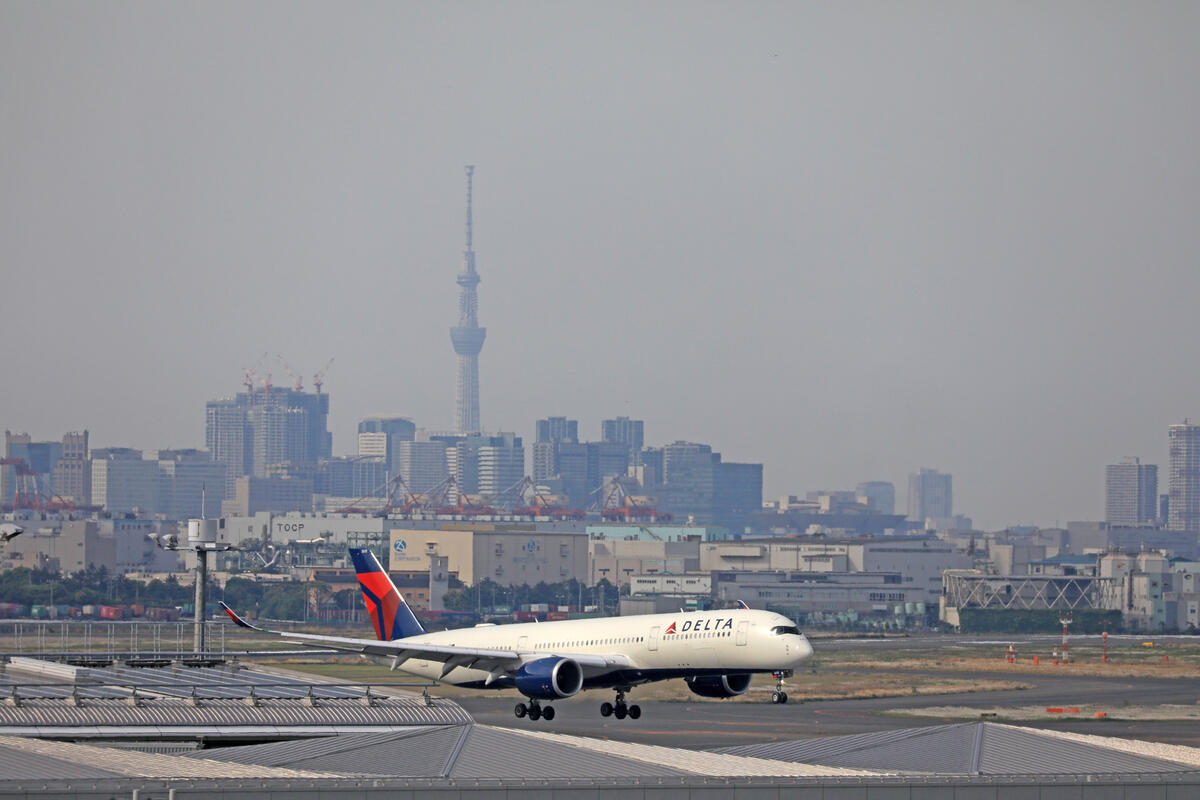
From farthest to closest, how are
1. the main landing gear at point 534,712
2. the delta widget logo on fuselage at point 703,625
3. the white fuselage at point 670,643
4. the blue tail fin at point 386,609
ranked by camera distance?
1. the blue tail fin at point 386,609
2. the main landing gear at point 534,712
3. the delta widget logo on fuselage at point 703,625
4. the white fuselage at point 670,643

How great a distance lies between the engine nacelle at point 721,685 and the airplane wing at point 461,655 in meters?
3.56

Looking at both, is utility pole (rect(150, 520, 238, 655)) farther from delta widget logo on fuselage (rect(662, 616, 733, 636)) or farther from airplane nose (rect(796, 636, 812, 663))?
airplane nose (rect(796, 636, 812, 663))

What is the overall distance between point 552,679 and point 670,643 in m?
5.66

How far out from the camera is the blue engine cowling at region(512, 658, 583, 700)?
81.5 metres

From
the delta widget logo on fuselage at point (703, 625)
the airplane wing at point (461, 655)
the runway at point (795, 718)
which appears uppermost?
the delta widget logo on fuselage at point (703, 625)

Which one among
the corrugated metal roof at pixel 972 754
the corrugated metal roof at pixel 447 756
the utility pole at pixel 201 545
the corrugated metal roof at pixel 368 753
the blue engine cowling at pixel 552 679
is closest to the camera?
the corrugated metal roof at pixel 447 756

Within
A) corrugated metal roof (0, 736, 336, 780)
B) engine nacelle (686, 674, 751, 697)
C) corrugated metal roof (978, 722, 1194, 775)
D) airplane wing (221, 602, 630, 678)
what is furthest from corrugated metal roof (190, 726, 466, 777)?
engine nacelle (686, 674, 751, 697)

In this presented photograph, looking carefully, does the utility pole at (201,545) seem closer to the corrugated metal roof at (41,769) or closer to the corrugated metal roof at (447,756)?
the corrugated metal roof at (447,756)

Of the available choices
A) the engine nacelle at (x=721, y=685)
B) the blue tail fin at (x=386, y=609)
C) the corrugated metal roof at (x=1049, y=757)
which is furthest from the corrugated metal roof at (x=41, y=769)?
the blue tail fin at (x=386, y=609)

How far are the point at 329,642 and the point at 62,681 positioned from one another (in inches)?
741

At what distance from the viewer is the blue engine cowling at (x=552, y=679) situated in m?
81.5

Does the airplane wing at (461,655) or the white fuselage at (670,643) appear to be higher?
the white fuselage at (670,643)

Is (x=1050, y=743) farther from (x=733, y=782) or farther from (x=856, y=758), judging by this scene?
(x=733, y=782)

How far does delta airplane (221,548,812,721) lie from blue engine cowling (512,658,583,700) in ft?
0.15
